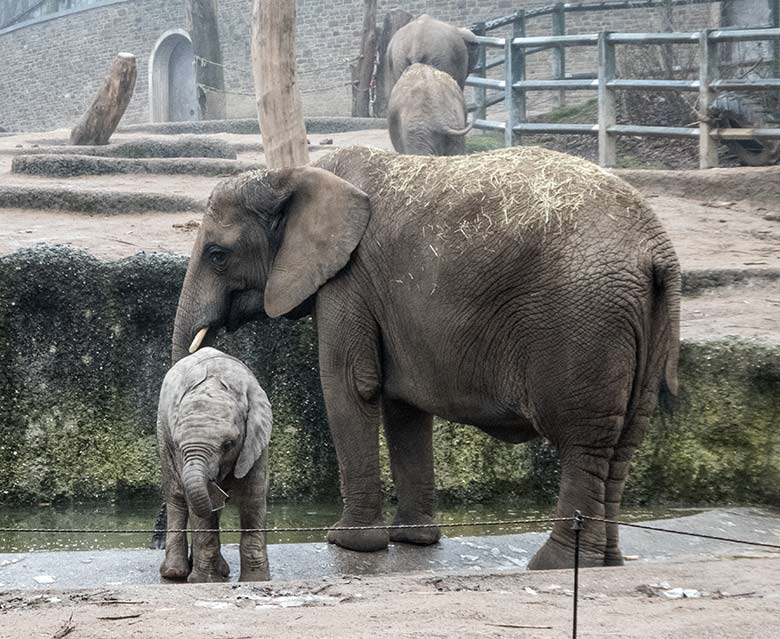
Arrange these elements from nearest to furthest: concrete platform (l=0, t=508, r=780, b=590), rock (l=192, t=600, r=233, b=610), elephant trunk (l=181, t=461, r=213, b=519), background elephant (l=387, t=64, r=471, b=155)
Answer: rock (l=192, t=600, r=233, b=610)
elephant trunk (l=181, t=461, r=213, b=519)
concrete platform (l=0, t=508, r=780, b=590)
background elephant (l=387, t=64, r=471, b=155)

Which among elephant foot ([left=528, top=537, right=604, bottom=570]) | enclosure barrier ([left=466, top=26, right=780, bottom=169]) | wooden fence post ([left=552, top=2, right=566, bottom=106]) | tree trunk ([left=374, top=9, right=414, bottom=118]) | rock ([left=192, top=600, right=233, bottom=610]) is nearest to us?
rock ([left=192, top=600, right=233, bottom=610])

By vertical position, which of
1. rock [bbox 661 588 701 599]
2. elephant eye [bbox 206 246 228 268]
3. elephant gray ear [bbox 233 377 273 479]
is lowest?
rock [bbox 661 588 701 599]

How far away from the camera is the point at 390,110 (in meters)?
16.2

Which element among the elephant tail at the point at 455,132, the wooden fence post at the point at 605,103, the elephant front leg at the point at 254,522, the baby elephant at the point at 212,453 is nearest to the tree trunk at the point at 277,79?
the elephant tail at the point at 455,132

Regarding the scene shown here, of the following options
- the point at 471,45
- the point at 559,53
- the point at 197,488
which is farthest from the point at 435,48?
the point at 197,488

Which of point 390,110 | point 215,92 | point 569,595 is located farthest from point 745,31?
point 215,92

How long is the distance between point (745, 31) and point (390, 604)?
1200 cm

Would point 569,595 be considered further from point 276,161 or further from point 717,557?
point 276,161

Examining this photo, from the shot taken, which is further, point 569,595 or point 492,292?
point 492,292

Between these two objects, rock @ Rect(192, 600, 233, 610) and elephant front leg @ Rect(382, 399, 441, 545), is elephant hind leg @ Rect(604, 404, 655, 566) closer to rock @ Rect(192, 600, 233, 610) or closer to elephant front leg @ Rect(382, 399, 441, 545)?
elephant front leg @ Rect(382, 399, 441, 545)

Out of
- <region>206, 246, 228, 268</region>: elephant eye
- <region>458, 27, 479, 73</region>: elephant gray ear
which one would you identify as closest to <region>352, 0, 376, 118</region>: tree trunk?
<region>458, 27, 479, 73</region>: elephant gray ear

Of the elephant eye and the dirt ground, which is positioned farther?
the elephant eye

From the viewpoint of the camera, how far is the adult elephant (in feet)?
→ 20.9

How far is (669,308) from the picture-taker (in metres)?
6.41
